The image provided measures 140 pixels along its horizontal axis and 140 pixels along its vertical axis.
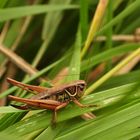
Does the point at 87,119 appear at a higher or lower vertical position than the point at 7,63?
lower

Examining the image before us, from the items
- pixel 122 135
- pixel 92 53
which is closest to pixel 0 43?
pixel 92 53

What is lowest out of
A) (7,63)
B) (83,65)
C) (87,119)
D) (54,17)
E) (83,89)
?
(87,119)

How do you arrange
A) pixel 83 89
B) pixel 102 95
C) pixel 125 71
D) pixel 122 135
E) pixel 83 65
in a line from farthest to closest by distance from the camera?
pixel 125 71, pixel 83 65, pixel 83 89, pixel 102 95, pixel 122 135

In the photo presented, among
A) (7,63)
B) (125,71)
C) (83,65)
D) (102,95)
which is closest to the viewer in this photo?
(102,95)

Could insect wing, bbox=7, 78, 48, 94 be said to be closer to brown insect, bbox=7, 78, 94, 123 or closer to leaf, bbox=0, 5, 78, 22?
brown insect, bbox=7, 78, 94, 123

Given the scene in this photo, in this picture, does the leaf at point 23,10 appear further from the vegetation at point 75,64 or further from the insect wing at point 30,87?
the insect wing at point 30,87

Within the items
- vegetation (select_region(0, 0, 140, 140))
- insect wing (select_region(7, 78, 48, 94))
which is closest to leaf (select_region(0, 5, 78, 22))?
vegetation (select_region(0, 0, 140, 140))

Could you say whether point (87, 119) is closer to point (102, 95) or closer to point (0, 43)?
point (102, 95)
